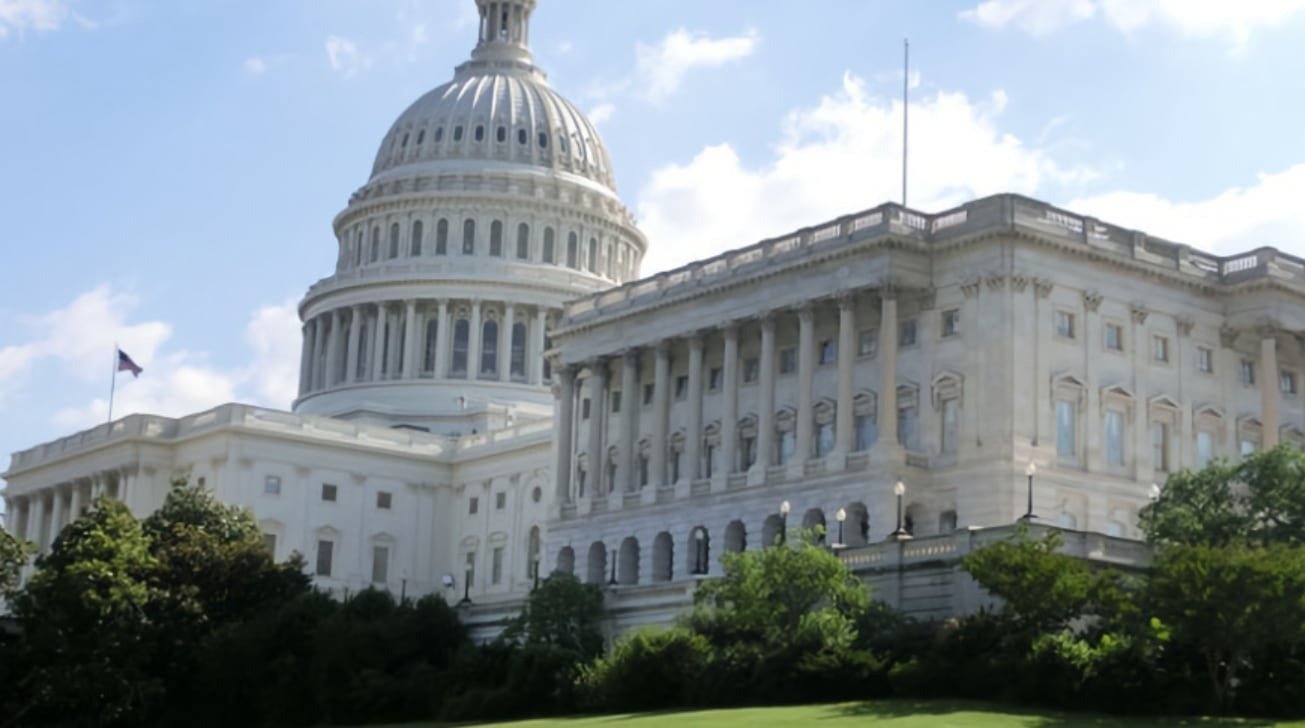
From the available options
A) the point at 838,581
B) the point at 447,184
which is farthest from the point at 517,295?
the point at 838,581

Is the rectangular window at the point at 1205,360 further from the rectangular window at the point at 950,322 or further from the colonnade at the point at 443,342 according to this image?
the colonnade at the point at 443,342

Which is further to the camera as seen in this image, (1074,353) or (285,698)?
(1074,353)

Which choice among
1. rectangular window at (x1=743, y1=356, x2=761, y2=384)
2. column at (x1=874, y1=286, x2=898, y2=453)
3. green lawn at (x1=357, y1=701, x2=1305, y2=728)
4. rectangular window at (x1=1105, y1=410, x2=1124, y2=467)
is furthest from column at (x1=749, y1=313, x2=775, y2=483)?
green lawn at (x1=357, y1=701, x2=1305, y2=728)

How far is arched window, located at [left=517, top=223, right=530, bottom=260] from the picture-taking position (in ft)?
550

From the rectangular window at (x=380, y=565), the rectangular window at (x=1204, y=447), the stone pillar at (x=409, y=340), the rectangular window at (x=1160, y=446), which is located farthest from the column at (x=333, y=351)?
the rectangular window at (x=1204, y=447)

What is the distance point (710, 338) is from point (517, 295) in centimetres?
5600

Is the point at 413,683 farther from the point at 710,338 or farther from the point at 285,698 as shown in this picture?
the point at 710,338

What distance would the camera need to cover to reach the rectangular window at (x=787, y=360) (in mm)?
104438

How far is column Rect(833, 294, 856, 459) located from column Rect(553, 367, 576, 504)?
22.9 meters

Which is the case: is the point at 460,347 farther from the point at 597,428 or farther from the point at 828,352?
the point at 828,352

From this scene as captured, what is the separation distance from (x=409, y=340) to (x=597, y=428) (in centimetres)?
4991

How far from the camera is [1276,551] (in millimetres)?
65375

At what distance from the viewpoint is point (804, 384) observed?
333ft

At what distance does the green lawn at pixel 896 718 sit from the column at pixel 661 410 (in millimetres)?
42022
